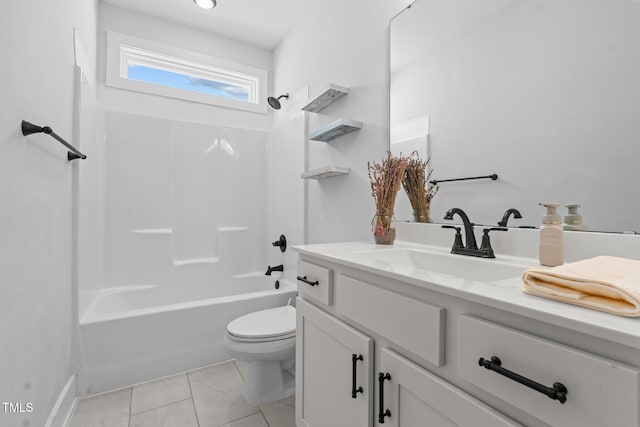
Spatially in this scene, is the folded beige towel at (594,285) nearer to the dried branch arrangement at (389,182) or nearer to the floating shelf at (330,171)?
the dried branch arrangement at (389,182)

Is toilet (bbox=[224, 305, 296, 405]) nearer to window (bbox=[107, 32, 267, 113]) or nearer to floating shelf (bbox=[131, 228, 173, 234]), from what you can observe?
floating shelf (bbox=[131, 228, 173, 234])

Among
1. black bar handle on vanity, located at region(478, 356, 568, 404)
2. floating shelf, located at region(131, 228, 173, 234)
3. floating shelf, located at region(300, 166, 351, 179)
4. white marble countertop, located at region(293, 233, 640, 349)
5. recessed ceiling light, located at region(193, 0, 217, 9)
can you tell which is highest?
recessed ceiling light, located at region(193, 0, 217, 9)

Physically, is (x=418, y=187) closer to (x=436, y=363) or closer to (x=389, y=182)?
(x=389, y=182)

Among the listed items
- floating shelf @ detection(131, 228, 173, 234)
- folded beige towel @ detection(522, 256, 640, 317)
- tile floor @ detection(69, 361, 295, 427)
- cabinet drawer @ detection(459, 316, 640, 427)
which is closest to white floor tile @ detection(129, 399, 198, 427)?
tile floor @ detection(69, 361, 295, 427)

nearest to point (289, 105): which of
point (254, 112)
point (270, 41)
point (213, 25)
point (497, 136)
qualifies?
point (254, 112)

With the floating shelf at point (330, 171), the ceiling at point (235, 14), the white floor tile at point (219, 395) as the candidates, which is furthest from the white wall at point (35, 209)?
the floating shelf at point (330, 171)

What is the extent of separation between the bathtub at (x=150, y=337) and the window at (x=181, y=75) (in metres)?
1.75

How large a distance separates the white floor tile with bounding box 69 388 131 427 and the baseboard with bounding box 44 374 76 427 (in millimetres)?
40

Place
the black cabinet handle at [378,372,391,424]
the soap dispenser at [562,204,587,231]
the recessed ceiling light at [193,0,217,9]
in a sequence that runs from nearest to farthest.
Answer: the black cabinet handle at [378,372,391,424], the soap dispenser at [562,204,587,231], the recessed ceiling light at [193,0,217,9]

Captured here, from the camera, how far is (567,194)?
936 mm

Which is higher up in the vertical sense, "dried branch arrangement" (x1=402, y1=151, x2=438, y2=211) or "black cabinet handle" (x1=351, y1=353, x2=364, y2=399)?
"dried branch arrangement" (x1=402, y1=151, x2=438, y2=211)

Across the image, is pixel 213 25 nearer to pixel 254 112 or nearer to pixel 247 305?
pixel 254 112

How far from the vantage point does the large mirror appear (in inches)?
33.4

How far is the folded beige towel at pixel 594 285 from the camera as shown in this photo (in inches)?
18.1
